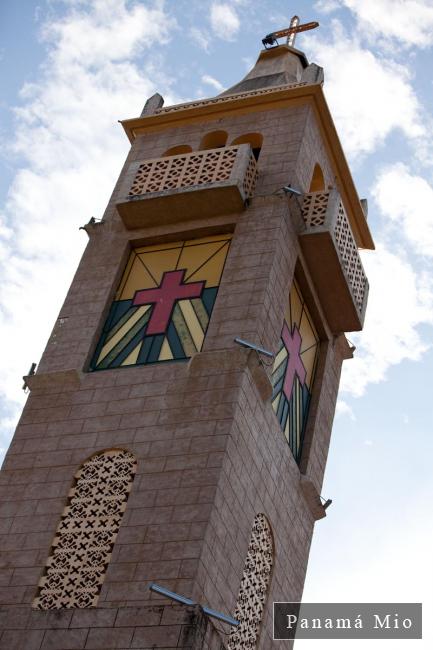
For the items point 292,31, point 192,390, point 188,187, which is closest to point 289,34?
point 292,31

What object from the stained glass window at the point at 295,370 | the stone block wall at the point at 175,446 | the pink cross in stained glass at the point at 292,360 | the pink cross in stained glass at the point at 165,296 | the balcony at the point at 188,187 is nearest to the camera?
the stone block wall at the point at 175,446

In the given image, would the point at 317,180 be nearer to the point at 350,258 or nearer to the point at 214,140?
the point at 214,140

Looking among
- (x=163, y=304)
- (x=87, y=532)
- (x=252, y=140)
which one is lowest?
(x=87, y=532)

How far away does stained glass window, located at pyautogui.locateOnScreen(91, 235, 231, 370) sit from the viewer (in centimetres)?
1853

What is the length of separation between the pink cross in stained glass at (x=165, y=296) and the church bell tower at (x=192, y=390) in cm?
3

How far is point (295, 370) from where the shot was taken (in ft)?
65.8

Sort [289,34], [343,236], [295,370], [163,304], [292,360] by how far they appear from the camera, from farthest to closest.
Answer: [289,34] < [343,236] < [295,370] < [292,360] < [163,304]

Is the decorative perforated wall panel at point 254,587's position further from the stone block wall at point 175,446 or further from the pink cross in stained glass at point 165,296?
the pink cross in stained glass at point 165,296

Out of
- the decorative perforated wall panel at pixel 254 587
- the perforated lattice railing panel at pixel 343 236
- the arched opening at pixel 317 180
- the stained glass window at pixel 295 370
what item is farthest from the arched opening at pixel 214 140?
the decorative perforated wall panel at pixel 254 587

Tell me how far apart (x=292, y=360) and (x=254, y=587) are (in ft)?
14.1

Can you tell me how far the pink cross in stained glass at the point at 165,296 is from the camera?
19.0 m

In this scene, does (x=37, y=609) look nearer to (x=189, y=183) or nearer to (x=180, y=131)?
(x=189, y=183)

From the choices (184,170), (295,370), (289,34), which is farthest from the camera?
(289,34)

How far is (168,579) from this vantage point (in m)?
15.0
